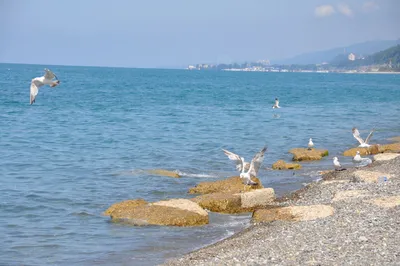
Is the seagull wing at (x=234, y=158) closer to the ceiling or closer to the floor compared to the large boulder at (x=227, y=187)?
closer to the ceiling

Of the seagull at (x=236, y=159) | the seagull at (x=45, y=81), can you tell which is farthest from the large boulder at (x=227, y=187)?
the seagull at (x=45, y=81)

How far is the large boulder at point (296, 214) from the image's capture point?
14383mm

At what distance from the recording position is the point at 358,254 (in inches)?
428

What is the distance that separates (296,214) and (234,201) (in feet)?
8.86

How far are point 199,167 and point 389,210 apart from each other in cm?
1174

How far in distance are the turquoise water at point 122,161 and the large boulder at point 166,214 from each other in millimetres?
322

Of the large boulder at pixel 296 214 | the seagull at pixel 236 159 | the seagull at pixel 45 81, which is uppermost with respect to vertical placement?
the seagull at pixel 45 81

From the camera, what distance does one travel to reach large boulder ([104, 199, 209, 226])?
15438 millimetres

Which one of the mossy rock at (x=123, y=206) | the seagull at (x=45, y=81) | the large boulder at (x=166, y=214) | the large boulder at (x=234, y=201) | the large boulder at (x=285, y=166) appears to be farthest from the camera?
the large boulder at (x=285, y=166)

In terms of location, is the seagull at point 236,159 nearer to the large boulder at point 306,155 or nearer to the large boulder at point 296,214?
the large boulder at point 296,214

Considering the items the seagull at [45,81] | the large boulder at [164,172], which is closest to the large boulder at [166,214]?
the seagull at [45,81]

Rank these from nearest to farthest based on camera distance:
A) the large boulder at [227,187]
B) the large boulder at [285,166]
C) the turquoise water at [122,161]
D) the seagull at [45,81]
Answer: the turquoise water at [122,161]
the seagull at [45,81]
the large boulder at [227,187]
the large boulder at [285,166]

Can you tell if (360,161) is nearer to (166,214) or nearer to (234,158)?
(234,158)

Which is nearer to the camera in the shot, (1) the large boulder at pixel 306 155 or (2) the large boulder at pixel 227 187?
(2) the large boulder at pixel 227 187
